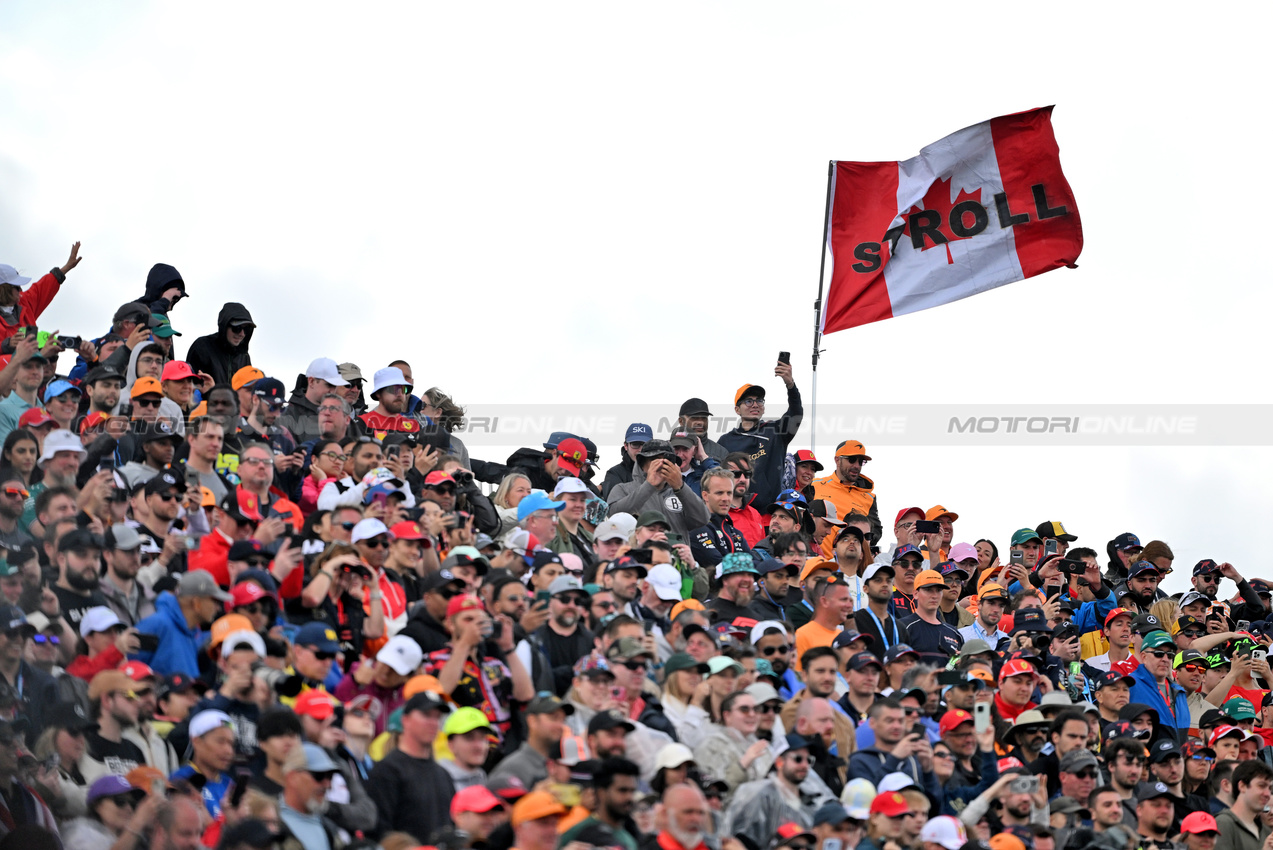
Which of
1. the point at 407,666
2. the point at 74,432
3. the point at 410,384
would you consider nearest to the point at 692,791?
the point at 407,666

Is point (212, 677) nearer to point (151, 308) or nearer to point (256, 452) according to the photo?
point (256, 452)

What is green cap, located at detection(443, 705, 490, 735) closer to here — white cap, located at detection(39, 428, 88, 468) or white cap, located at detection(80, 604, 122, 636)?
white cap, located at detection(80, 604, 122, 636)

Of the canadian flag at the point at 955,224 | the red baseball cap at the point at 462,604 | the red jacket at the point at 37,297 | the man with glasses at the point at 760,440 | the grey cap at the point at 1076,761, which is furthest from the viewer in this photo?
the canadian flag at the point at 955,224

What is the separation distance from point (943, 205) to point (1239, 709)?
7.82 meters

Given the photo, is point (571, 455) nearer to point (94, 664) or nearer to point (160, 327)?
point (160, 327)

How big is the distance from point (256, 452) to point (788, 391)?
8247mm

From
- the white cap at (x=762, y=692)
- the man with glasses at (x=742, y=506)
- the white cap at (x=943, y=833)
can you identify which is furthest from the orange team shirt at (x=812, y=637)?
the man with glasses at (x=742, y=506)

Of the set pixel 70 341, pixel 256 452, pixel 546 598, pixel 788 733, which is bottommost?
pixel 788 733

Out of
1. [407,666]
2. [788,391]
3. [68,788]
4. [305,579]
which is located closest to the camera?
[68,788]

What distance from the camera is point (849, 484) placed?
754 inches

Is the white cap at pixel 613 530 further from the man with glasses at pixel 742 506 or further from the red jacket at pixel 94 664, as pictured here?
the red jacket at pixel 94 664

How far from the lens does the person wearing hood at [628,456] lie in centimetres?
1744

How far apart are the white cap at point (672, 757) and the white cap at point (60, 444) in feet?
17.4

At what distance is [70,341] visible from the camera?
1675cm
